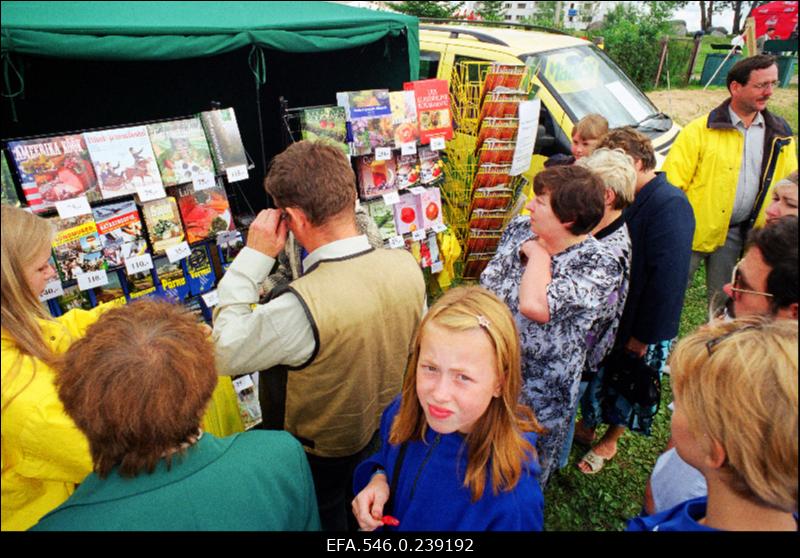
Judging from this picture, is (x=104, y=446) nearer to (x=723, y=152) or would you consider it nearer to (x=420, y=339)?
(x=420, y=339)

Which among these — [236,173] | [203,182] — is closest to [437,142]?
[236,173]

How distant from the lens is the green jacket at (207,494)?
985 mm

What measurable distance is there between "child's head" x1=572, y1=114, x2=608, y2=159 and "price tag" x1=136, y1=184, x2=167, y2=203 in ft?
9.83

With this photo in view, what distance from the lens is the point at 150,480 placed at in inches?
40.4

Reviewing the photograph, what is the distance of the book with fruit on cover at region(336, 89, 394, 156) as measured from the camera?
317 centimetres

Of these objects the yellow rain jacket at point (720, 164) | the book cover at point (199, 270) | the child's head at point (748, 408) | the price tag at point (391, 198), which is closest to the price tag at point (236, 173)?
the book cover at point (199, 270)

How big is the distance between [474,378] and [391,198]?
247 centimetres

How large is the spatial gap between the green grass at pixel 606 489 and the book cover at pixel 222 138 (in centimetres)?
270

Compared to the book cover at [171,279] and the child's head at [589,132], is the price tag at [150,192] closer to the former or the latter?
the book cover at [171,279]

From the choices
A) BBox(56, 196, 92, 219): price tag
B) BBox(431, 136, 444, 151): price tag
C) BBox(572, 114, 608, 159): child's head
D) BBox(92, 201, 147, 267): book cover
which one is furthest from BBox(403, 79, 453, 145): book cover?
BBox(56, 196, 92, 219): price tag

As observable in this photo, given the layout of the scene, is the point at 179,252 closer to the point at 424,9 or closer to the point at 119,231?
the point at 119,231

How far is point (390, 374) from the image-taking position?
1911 millimetres
